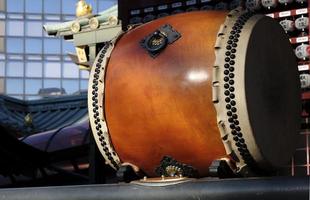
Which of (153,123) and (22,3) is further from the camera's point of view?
(22,3)

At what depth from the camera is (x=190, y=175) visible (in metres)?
2.91

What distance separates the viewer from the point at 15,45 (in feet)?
118

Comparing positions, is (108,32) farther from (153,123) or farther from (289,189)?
(289,189)

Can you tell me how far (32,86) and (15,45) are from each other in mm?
2125

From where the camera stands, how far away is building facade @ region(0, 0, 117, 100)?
35.8 meters

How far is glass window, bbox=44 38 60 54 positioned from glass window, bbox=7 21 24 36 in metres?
1.27

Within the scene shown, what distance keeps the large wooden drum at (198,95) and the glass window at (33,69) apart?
3330cm

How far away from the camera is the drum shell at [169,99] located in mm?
2859

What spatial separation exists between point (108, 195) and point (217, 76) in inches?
23.8

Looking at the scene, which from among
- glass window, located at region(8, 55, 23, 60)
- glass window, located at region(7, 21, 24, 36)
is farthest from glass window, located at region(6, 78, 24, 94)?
glass window, located at region(7, 21, 24, 36)

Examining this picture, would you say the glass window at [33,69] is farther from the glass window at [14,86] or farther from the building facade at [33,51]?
the glass window at [14,86]

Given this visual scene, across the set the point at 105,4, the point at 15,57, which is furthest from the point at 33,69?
the point at 105,4

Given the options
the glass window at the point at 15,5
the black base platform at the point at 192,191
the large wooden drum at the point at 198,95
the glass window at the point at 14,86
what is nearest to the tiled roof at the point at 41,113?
the large wooden drum at the point at 198,95

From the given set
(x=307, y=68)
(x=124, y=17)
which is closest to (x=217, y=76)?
(x=307, y=68)
